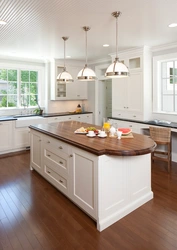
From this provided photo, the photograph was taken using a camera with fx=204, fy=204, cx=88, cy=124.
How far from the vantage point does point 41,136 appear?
3.58 meters

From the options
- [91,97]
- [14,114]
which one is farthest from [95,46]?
[14,114]

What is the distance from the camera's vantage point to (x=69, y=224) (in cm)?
236

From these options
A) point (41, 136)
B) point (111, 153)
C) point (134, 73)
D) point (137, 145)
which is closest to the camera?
point (111, 153)

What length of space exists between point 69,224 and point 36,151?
1.77m

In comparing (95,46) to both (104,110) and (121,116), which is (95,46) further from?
(104,110)

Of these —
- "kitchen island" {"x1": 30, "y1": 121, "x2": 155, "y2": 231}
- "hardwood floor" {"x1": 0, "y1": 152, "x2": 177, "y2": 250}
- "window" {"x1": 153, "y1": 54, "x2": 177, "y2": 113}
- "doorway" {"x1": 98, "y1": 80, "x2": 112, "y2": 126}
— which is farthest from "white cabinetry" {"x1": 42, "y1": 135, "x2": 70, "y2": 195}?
"doorway" {"x1": 98, "y1": 80, "x2": 112, "y2": 126}

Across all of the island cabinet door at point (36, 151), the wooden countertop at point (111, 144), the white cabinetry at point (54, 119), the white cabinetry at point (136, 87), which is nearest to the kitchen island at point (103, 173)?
the wooden countertop at point (111, 144)

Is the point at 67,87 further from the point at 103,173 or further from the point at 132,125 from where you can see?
the point at 103,173

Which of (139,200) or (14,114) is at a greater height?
(14,114)

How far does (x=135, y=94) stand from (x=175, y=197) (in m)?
2.63

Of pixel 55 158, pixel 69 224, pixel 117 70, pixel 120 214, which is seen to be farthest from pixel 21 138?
pixel 120 214

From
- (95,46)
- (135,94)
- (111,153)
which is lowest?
(111,153)

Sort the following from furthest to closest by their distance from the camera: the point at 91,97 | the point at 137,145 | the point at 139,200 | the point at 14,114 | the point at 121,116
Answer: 1. the point at 91,97
2. the point at 14,114
3. the point at 121,116
4. the point at 139,200
5. the point at 137,145

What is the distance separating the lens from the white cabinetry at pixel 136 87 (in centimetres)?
469
